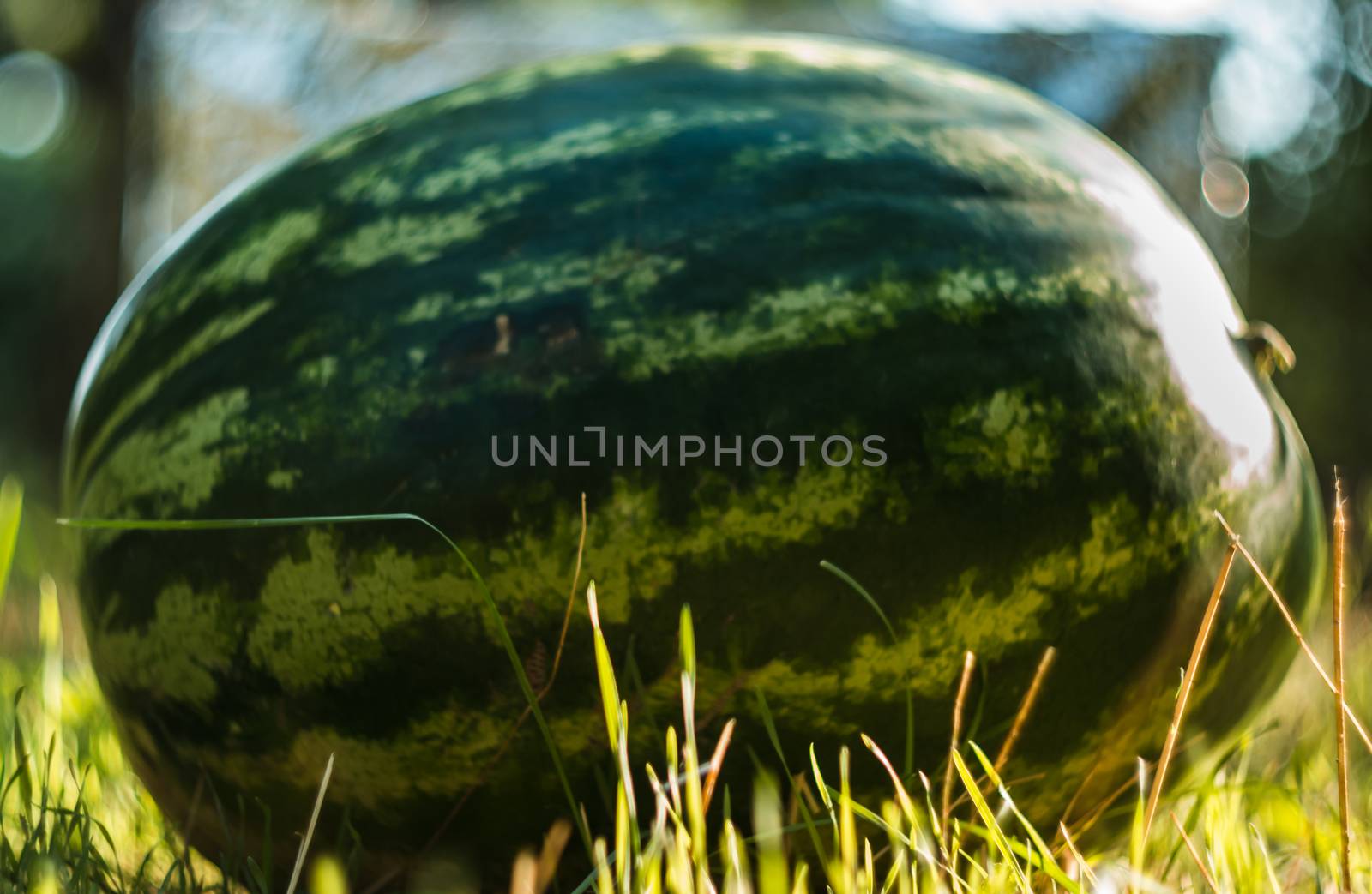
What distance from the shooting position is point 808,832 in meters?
1.06

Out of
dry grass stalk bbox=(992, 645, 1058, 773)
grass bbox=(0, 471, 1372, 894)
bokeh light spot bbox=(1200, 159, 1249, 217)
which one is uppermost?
bokeh light spot bbox=(1200, 159, 1249, 217)

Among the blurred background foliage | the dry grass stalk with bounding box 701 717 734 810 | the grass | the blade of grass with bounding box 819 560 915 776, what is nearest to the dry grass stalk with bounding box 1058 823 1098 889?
the grass

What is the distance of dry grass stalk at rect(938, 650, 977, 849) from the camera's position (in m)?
0.97

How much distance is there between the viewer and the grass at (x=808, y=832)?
85 centimetres

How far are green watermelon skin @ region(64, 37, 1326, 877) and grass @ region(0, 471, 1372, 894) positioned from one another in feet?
0.11

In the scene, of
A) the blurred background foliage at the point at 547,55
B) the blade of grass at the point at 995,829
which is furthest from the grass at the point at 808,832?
the blurred background foliage at the point at 547,55

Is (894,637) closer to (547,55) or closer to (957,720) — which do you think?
(957,720)

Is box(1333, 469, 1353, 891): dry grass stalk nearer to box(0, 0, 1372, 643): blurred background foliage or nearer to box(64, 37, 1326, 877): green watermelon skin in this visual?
box(64, 37, 1326, 877): green watermelon skin

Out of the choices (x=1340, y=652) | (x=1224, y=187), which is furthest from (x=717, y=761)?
(x=1224, y=187)

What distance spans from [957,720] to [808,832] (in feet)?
0.62

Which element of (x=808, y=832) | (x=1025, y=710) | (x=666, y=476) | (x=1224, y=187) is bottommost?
(x=808, y=832)

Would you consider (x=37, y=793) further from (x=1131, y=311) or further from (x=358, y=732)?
(x=1131, y=311)

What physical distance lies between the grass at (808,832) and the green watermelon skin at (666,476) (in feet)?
0.11

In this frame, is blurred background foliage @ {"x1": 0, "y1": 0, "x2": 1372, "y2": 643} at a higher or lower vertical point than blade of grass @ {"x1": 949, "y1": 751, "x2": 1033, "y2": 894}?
higher
